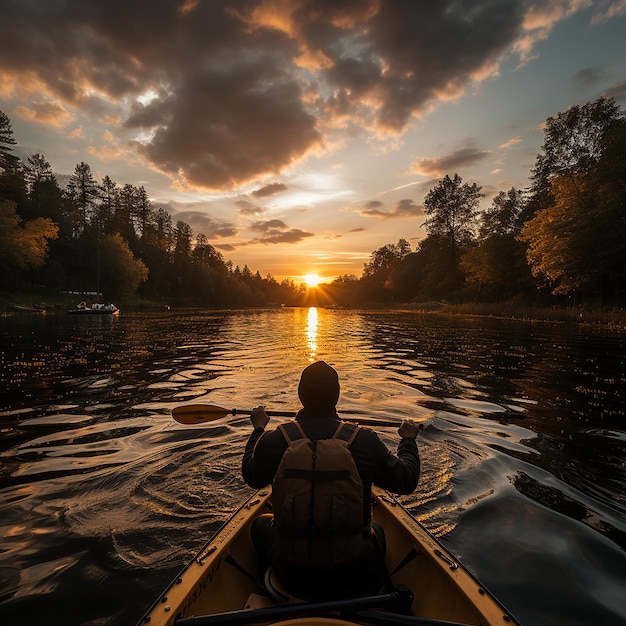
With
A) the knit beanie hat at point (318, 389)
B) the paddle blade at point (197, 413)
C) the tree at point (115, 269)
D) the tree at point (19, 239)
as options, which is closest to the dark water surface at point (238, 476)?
the paddle blade at point (197, 413)

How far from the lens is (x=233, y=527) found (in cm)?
348

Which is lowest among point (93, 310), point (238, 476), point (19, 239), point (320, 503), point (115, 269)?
point (238, 476)

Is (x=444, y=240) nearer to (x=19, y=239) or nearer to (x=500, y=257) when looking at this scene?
(x=500, y=257)

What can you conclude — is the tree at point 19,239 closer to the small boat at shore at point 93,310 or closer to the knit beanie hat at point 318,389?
the small boat at shore at point 93,310

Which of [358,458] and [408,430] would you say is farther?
[408,430]

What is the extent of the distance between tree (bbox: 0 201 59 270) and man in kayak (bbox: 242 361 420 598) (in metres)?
54.1

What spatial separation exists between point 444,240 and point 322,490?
69147mm

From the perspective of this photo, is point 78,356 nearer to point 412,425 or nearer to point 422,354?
point 422,354

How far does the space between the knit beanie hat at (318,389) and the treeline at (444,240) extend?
32.8m

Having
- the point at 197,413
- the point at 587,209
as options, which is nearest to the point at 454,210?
the point at 587,209

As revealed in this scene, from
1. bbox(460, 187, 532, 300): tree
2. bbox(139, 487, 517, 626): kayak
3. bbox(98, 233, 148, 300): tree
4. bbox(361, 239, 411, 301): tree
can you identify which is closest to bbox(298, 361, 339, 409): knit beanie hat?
bbox(139, 487, 517, 626): kayak

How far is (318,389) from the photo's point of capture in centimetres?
280

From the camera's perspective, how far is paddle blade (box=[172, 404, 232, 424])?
6.18 meters

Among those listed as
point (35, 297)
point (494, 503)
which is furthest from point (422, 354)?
point (35, 297)
